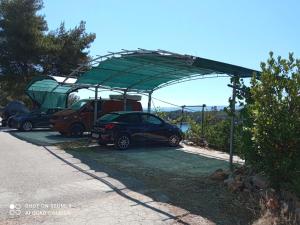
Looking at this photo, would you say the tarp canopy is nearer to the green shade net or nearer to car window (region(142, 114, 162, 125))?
car window (region(142, 114, 162, 125))

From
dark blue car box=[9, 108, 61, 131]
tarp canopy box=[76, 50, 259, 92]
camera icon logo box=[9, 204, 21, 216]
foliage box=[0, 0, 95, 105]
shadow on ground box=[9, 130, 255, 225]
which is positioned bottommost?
camera icon logo box=[9, 204, 21, 216]

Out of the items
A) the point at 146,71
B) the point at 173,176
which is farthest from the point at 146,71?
the point at 173,176

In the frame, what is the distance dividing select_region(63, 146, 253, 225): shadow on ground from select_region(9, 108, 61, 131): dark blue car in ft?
29.5

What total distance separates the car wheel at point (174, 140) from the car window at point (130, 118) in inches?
66.3

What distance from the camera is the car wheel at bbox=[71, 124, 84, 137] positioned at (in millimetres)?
20703

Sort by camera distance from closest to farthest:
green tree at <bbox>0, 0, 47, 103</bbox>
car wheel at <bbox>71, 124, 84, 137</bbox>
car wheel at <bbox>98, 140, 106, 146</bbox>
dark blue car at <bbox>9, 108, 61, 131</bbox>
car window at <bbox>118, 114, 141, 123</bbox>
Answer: car wheel at <bbox>98, 140, 106, 146</bbox>
car window at <bbox>118, 114, 141, 123</bbox>
car wheel at <bbox>71, 124, 84, 137</bbox>
dark blue car at <bbox>9, 108, 61, 131</bbox>
green tree at <bbox>0, 0, 47, 103</bbox>

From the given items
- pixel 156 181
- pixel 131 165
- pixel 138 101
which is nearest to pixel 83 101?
pixel 138 101

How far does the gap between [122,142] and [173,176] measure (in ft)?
19.2

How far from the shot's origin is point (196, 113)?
20.4 metres

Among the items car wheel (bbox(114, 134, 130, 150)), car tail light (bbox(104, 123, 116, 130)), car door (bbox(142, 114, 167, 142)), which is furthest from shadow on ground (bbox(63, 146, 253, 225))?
car tail light (bbox(104, 123, 116, 130))

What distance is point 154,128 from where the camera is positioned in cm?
1723

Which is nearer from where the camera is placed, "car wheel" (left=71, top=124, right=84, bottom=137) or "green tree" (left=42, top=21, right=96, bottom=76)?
"car wheel" (left=71, top=124, right=84, bottom=137)

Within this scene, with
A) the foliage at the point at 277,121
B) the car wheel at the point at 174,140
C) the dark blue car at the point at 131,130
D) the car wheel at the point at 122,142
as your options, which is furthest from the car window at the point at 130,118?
the foliage at the point at 277,121

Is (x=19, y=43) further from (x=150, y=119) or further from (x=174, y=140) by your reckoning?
(x=174, y=140)
